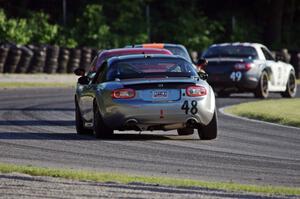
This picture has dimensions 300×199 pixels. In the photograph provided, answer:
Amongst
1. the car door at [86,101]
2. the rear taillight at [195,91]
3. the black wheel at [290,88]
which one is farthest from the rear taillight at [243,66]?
the rear taillight at [195,91]

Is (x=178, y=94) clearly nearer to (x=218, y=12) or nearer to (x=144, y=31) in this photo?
(x=144, y=31)

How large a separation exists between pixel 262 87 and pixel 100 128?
1403 cm

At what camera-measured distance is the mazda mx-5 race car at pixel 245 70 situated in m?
29.8

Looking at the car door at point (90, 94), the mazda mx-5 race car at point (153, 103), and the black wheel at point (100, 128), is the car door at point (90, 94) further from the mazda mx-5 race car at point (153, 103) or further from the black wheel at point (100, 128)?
the black wheel at point (100, 128)

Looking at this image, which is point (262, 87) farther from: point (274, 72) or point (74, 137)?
point (74, 137)

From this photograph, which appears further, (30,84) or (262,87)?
(30,84)

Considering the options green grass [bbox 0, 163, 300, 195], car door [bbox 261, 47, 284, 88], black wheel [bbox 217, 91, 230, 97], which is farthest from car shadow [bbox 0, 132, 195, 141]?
black wheel [bbox 217, 91, 230, 97]

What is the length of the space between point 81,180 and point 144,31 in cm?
3850

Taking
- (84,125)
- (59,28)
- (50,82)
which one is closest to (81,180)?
(84,125)

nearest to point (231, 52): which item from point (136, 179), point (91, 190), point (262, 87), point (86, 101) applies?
point (262, 87)

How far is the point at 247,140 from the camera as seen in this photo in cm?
1664

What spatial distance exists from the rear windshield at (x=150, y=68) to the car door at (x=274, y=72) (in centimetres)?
1336

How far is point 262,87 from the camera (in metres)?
30.0

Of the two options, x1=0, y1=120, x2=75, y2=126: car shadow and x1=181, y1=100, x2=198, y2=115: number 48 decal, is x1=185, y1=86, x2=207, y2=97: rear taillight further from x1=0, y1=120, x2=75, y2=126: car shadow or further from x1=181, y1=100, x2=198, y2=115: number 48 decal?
x1=0, y1=120, x2=75, y2=126: car shadow
